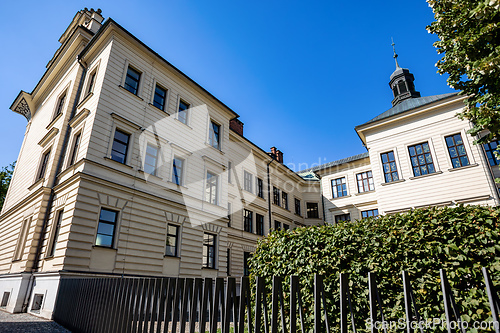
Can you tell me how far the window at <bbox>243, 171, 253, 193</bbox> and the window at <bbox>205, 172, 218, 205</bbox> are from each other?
196 inches

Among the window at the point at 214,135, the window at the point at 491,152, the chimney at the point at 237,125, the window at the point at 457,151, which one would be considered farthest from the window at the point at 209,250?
the window at the point at 491,152

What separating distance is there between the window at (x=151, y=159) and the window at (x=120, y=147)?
3.60 feet

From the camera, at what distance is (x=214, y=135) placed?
771 inches

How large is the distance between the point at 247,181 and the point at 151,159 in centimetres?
1053

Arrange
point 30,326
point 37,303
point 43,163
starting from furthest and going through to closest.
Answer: point 43,163
point 37,303
point 30,326

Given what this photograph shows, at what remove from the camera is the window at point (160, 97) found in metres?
16.1

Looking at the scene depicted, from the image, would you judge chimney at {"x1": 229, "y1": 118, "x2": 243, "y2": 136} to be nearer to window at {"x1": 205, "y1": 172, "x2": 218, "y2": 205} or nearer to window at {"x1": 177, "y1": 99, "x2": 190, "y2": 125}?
window at {"x1": 177, "y1": 99, "x2": 190, "y2": 125}

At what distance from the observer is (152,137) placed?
1470 cm

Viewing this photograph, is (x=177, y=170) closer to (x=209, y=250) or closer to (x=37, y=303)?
(x=209, y=250)

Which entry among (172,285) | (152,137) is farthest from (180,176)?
(172,285)

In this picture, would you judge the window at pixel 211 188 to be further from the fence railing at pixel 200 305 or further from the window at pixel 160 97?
the fence railing at pixel 200 305

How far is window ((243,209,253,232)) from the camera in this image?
71.7 ft

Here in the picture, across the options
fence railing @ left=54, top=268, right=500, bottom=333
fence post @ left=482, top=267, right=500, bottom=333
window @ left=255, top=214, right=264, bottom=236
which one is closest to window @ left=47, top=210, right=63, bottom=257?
fence railing @ left=54, top=268, right=500, bottom=333

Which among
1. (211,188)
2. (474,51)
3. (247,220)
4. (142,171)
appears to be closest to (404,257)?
(474,51)
